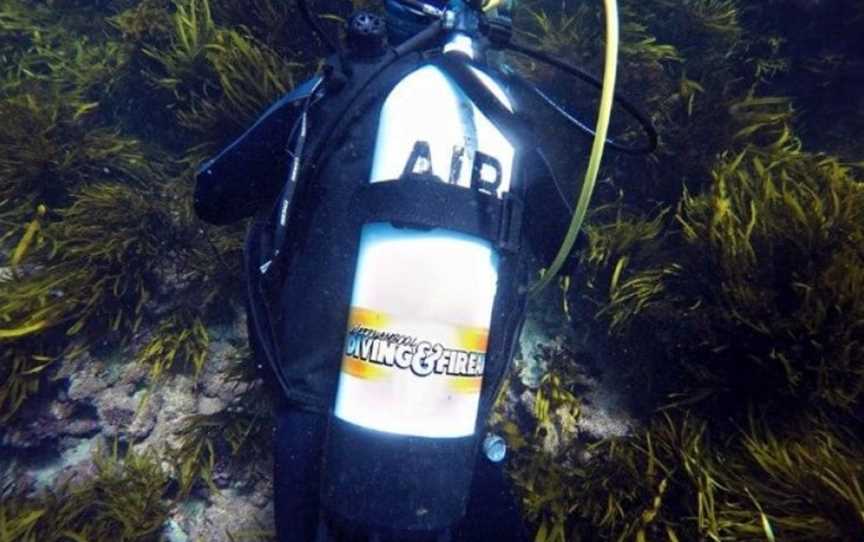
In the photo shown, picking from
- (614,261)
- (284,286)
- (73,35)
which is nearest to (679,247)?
(614,261)

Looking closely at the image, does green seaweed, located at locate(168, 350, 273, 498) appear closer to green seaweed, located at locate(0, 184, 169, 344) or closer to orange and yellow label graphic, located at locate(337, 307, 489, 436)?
green seaweed, located at locate(0, 184, 169, 344)

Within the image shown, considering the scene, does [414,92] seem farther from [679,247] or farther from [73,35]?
[73,35]

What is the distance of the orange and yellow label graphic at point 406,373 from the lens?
6.83ft

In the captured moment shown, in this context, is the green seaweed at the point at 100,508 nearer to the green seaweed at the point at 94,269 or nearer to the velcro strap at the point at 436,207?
the green seaweed at the point at 94,269

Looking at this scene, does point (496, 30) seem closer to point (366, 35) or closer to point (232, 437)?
point (366, 35)

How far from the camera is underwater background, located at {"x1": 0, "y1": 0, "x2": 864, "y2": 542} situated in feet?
11.1

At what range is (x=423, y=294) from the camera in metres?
2.09

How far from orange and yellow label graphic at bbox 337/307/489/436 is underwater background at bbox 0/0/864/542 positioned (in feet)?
5.06

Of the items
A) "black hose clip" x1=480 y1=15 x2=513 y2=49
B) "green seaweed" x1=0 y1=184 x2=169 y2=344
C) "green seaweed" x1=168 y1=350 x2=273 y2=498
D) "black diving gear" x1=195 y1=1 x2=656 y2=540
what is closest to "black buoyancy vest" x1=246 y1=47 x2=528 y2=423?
"black diving gear" x1=195 y1=1 x2=656 y2=540

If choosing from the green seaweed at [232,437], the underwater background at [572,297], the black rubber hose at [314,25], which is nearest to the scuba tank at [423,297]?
the black rubber hose at [314,25]

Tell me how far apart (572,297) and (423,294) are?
7.85 feet

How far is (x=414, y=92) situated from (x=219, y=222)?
142 cm

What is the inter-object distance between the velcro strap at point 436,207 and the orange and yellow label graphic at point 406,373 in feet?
1.22

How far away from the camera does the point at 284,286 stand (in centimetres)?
251
